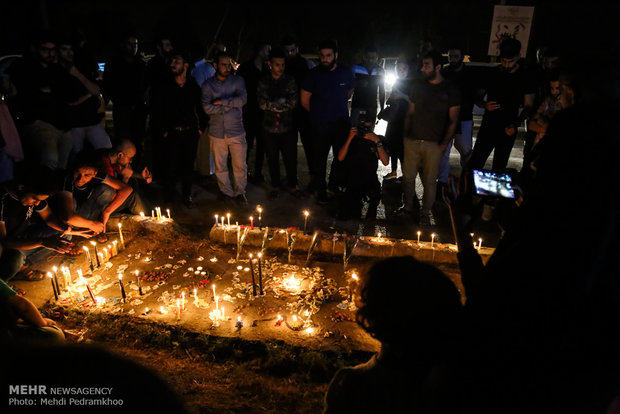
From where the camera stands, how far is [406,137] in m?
6.07

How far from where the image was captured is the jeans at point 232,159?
6551 millimetres

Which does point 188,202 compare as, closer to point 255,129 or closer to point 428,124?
point 255,129

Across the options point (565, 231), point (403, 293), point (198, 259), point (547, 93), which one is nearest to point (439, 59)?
point (547, 93)

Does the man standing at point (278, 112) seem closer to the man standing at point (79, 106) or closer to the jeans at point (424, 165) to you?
the jeans at point (424, 165)

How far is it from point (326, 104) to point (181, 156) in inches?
97.4

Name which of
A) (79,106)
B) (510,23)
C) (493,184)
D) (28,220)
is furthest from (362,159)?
(510,23)

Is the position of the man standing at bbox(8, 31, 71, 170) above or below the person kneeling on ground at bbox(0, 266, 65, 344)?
above

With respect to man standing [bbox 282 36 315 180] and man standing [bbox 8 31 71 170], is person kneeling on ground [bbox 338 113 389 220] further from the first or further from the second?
man standing [bbox 8 31 71 170]

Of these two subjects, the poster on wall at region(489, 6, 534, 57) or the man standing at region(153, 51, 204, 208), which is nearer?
the man standing at region(153, 51, 204, 208)

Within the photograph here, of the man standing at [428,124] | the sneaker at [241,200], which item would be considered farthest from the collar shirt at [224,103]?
the man standing at [428,124]

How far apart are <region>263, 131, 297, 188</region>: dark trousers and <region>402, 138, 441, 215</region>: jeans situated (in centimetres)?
188

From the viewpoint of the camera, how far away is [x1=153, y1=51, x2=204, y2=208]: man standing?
624 cm

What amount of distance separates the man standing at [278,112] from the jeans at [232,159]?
503 millimetres

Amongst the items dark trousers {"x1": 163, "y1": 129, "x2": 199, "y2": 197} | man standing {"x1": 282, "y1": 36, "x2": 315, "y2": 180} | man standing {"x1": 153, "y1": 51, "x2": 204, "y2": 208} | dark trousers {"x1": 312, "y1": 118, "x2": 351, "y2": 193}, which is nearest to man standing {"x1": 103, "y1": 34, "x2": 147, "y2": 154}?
man standing {"x1": 153, "y1": 51, "x2": 204, "y2": 208}
